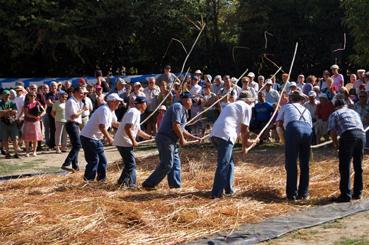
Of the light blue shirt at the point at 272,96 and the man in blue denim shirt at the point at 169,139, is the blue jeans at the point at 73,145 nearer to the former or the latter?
the man in blue denim shirt at the point at 169,139

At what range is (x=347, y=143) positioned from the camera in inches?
356

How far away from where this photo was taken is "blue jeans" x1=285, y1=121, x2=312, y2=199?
9172 millimetres

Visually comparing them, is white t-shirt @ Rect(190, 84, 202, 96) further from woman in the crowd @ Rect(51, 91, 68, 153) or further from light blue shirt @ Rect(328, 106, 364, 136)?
light blue shirt @ Rect(328, 106, 364, 136)

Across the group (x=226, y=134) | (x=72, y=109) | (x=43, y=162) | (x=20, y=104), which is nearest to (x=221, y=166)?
(x=226, y=134)

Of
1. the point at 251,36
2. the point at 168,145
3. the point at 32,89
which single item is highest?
the point at 251,36

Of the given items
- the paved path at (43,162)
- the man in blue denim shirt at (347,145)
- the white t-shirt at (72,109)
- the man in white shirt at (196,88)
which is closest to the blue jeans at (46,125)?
the paved path at (43,162)

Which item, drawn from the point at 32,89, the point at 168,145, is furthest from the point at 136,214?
the point at 32,89

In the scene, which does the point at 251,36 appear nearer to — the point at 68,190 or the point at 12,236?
the point at 68,190

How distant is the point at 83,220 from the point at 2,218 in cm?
97

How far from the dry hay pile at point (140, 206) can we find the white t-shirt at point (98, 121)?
81 cm

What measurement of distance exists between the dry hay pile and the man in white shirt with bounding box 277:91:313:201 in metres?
0.22

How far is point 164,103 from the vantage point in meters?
16.0

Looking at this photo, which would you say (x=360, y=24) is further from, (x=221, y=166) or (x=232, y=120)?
(x=221, y=166)

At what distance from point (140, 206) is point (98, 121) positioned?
7.76 ft
